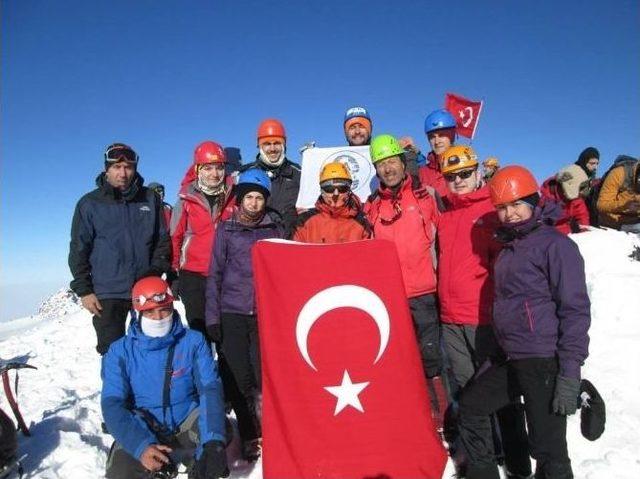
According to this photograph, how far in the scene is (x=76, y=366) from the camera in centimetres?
895

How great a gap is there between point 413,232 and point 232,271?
186cm

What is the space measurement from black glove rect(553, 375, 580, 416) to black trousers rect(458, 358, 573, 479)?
131 mm

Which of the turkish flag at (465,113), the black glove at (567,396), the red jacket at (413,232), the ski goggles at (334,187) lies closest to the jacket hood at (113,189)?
the ski goggles at (334,187)

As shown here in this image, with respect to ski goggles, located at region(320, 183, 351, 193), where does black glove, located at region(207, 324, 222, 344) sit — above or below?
below

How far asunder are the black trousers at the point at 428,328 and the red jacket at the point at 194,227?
223cm

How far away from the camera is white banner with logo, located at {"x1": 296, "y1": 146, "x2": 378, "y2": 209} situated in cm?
594

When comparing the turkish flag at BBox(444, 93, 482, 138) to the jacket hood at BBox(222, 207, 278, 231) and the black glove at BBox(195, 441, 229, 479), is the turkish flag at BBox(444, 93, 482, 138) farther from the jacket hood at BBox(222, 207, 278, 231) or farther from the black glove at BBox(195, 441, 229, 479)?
the black glove at BBox(195, 441, 229, 479)

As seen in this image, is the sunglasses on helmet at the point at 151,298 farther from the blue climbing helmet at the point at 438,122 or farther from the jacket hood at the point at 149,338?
the blue climbing helmet at the point at 438,122

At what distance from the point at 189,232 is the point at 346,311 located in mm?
2452

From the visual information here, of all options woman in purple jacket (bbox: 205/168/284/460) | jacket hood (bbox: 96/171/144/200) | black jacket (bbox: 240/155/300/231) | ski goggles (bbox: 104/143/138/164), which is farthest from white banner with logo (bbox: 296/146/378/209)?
ski goggles (bbox: 104/143/138/164)

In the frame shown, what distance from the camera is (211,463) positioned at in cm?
367

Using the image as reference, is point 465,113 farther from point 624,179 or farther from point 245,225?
point 245,225

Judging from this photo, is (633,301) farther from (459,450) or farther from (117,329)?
(117,329)

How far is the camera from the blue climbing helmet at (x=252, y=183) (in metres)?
4.76
